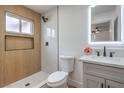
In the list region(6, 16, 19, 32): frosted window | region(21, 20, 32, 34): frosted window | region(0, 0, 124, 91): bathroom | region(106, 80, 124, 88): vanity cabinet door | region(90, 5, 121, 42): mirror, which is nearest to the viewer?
region(106, 80, 124, 88): vanity cabinet door

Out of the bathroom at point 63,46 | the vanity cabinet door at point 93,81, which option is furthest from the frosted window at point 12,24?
the vanity cabinet door at point 93,81

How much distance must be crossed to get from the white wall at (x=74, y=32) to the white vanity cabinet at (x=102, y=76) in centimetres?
75

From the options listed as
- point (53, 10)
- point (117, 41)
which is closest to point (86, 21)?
point (117, 41)

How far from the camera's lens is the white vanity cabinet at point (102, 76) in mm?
1100

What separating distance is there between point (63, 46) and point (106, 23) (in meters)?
1.10

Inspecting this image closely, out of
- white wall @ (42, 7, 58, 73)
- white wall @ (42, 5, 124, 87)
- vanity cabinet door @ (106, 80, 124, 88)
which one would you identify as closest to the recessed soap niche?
white wall @ (42, 7, 58, 73)

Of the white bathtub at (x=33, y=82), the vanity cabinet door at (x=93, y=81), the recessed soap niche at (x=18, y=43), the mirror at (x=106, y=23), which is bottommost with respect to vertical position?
the white bathtub at (x=33, y=82)

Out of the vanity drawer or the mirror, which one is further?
the mirror

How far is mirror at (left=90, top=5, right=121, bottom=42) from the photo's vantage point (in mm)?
1704

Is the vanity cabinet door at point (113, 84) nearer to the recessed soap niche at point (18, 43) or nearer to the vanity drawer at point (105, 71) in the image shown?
the vanity drawer at point (105, 71)

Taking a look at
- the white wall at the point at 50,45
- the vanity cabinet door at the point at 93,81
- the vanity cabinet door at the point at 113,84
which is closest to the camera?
the vanity cabinet door at the point at 113,84

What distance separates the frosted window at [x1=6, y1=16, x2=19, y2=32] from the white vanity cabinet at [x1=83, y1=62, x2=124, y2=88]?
70.6 inches

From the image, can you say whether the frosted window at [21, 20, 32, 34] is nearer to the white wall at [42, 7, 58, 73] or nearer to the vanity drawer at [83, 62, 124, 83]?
the white wall at [42, 7, 58, 73]

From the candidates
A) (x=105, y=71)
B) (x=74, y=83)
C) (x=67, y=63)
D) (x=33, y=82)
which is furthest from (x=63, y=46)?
(x=105, y=71)
